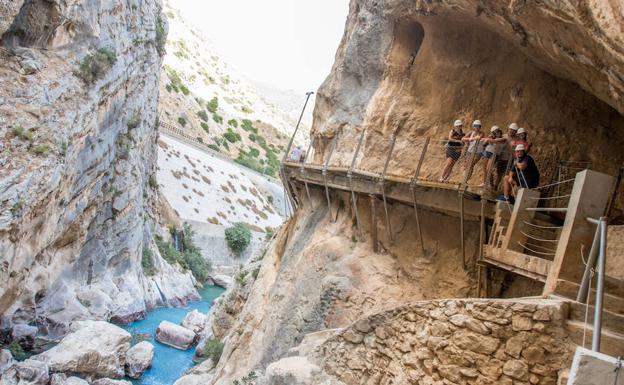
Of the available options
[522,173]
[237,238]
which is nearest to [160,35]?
[237,238]

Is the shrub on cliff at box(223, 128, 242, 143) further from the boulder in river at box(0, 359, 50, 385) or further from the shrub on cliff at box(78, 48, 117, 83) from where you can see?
the boulder in river at box(0, 359, 50, 385)

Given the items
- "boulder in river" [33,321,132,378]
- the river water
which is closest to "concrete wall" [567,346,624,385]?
"boulder in river" [33,321,132,378]

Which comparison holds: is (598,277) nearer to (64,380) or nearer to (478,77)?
(478,77)

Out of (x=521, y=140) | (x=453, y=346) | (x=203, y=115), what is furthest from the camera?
(x=203, y=115)

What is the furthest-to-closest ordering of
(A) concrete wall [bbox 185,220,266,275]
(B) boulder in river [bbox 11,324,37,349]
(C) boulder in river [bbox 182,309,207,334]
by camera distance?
1. (A) concrete wall [bbox 185,220,266,275]
2. (C) boulder in river [bbox 182,309,207,334]
3. (B) boulder in river [bbox 11,324,37,349]

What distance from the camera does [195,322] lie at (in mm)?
28781

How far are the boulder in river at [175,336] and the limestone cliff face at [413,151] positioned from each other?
8752 millimetres

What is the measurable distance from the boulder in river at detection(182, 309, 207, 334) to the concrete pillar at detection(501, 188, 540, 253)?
23.0m

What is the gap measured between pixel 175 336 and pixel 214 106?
63.7 meters

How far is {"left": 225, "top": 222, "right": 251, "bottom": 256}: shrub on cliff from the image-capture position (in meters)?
43.8

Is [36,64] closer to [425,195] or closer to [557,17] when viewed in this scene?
[425,195]

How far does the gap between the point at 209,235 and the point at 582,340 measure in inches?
1561

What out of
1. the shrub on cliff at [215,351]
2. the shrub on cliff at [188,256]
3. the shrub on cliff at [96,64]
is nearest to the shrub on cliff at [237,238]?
the shrub on cliff at [188,256]

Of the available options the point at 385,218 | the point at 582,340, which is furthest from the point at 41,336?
the point at 582,340
